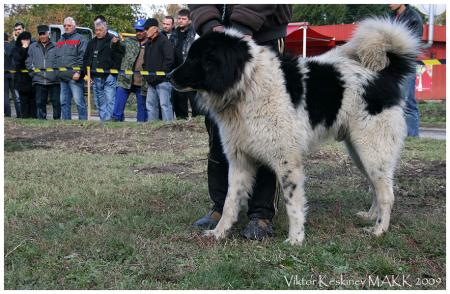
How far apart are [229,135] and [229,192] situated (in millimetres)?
467

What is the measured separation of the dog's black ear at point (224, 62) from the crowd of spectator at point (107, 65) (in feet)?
23.4

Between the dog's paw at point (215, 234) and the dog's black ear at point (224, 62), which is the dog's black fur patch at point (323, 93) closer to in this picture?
the dog's black ear at point (224, 62)

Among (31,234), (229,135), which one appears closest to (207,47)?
(229,135)

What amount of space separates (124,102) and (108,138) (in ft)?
9.85

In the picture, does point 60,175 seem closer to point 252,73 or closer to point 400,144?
point 252,73

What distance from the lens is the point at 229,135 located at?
13.3 feet

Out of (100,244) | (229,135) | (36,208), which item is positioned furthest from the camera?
(36,208)

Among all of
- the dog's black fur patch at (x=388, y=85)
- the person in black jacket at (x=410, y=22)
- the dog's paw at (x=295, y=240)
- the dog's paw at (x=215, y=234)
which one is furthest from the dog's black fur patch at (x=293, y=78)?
the person in black jacket at (x=410, y=22)

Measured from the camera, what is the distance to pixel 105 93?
12.8 m

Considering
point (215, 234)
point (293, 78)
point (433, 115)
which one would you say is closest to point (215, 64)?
point (293, 78)

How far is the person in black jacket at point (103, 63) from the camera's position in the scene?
40.8 feet

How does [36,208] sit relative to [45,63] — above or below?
below

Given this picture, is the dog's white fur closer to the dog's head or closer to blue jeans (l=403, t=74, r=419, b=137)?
the dog's head

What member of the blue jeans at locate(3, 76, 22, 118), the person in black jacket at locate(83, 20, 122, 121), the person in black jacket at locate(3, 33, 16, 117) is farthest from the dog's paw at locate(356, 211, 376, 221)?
the blue jeans at locate(3, 76, 22, 118)
